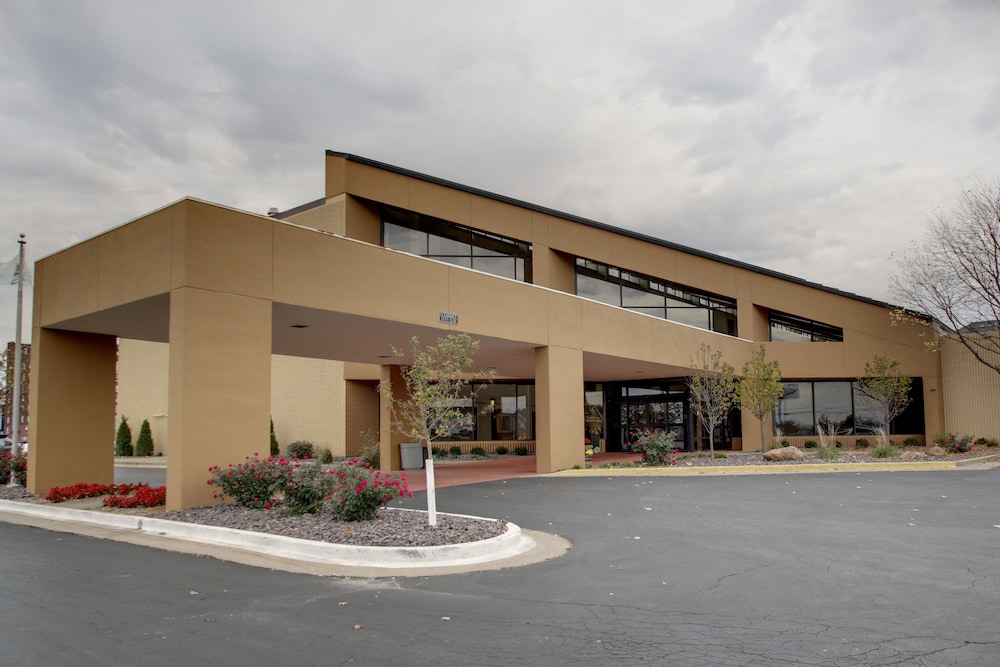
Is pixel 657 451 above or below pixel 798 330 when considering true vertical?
below

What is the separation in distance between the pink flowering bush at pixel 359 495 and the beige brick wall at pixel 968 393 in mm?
28370

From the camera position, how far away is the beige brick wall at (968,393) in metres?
30.1

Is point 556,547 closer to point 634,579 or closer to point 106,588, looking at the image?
point 634,579

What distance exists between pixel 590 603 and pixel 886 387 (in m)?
27.0

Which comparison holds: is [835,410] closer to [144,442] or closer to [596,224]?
[596,224]

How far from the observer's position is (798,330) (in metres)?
33.8

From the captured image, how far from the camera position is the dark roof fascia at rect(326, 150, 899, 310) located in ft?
92.0

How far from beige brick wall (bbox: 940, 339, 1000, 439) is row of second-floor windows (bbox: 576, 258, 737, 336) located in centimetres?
903

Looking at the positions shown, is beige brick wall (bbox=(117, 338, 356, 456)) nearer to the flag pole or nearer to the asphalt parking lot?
the flag pole

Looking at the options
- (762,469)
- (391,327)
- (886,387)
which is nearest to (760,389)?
(762,469)

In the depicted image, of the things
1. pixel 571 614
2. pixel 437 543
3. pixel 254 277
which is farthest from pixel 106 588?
pixel 254 277

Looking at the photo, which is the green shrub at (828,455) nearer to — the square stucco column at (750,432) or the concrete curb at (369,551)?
the square stucco column at (750,432)

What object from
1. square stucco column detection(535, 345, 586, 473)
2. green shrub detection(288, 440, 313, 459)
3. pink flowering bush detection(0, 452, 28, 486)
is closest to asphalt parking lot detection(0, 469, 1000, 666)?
pink flowering bush detection(0, 452, 28, 486)

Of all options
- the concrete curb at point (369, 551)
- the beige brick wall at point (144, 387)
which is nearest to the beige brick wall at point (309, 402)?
the beige brick wall at point (144, 387)
